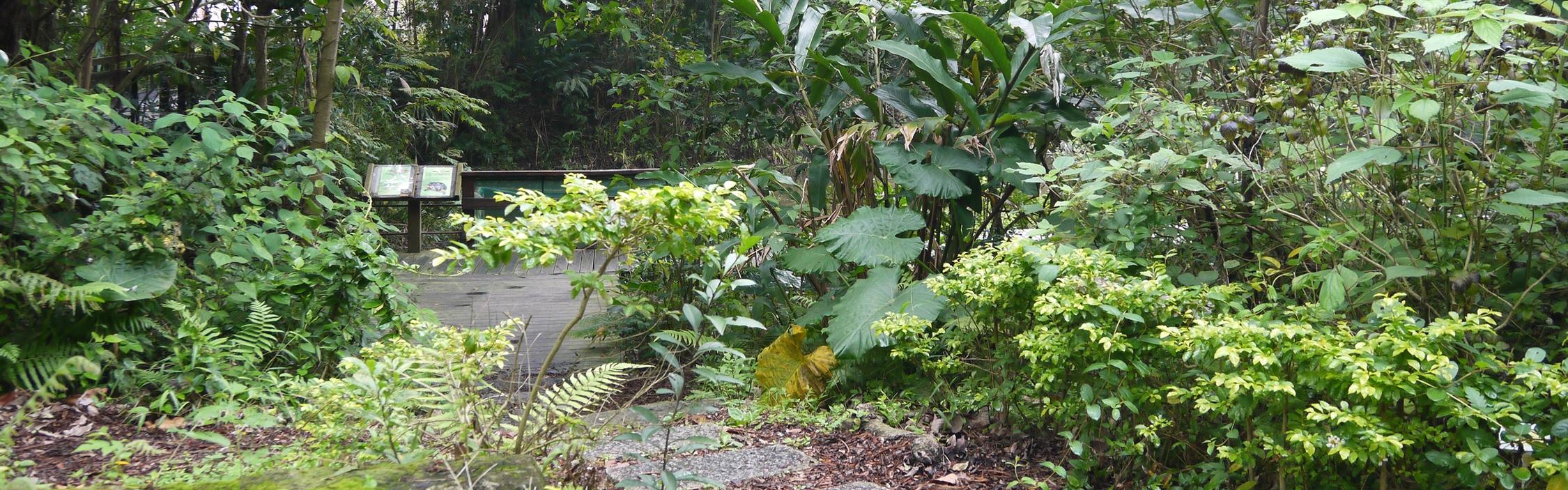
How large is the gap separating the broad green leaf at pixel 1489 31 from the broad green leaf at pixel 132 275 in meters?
4.00

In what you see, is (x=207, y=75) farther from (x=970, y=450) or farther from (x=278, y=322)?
(x=970, y=450)

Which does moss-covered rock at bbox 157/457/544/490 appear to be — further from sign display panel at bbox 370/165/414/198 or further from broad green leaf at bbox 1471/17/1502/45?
sign display panel at bbox 370/165/414/198

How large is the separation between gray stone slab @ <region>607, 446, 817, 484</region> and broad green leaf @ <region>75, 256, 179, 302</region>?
1976 mm

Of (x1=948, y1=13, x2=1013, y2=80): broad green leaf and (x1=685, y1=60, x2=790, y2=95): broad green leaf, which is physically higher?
(x1=948, y1=13, x2=1013, y2=80): broad green leaf

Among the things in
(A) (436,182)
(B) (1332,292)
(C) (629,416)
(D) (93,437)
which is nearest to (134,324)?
(D) (93,437)

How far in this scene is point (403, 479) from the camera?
5.98 feet

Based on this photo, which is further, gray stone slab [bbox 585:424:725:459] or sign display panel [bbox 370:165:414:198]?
sign display panel [bbox 370:165:414:198]

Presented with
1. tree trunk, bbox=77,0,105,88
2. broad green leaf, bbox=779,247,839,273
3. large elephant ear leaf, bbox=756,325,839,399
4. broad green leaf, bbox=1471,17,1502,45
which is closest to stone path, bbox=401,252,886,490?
large elephant ear leaf, bbox=756,325,839,399

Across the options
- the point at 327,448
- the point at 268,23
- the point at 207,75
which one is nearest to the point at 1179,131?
the point at 327,448

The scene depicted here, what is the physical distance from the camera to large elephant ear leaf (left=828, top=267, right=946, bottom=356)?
3.37 metres

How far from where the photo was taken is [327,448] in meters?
2.42

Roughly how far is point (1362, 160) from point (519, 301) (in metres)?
5.72

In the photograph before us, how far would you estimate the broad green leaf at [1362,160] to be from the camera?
2.17m

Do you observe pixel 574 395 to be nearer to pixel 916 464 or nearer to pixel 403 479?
pixel 403 479
